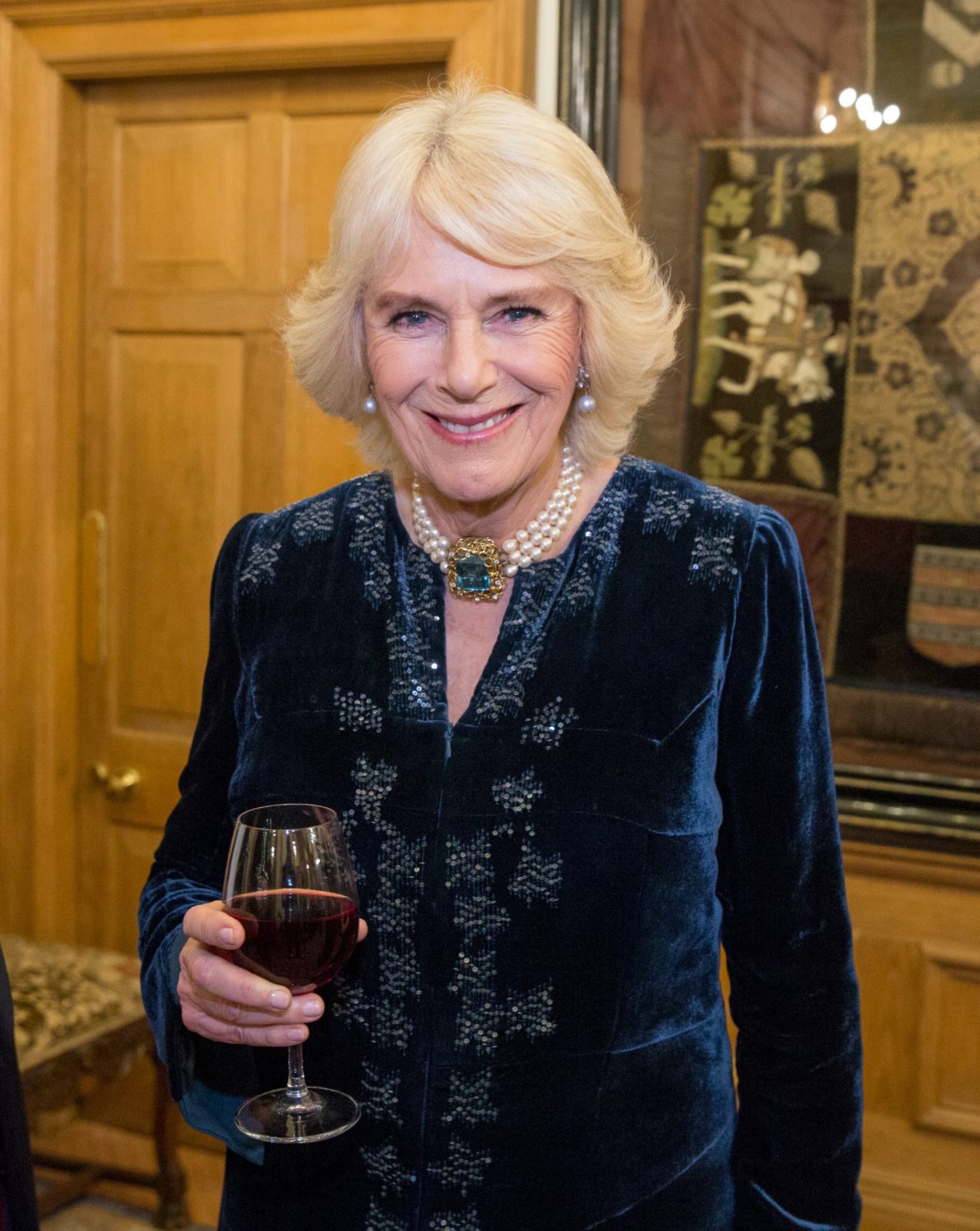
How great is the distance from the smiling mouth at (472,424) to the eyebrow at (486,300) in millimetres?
94

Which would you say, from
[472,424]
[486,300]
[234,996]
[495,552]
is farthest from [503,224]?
[234,996]

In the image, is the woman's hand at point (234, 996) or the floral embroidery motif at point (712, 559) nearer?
the woman's hand at point (234, 996)

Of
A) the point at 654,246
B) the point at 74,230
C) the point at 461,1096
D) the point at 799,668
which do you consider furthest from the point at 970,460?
the point at 74,230

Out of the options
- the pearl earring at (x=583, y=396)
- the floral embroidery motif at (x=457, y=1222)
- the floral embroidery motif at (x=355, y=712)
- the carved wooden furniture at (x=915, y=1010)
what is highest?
the pearl earring at (x=583, y=396)

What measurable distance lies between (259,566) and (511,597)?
270 mm

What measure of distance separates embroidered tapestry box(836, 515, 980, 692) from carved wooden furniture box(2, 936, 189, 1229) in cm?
165

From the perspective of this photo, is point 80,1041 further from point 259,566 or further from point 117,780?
point 259,566

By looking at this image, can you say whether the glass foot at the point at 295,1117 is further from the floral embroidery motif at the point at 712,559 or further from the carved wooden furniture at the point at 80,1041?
the carved wooden furniture at the point at 80,1041

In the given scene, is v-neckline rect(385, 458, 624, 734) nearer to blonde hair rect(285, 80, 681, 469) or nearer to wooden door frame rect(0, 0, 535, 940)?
blonde hair rect(285, 80, 681, 469)

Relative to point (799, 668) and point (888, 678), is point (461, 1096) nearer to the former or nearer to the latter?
point (799, 668)

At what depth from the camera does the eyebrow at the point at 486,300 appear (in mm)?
1168

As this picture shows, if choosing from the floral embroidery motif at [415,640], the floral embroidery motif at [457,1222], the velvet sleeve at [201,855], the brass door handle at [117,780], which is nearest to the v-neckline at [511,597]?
the floral embroidery motif at [415,640]

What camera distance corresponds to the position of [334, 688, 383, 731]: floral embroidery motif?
126 centimetres

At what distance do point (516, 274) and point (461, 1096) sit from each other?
0.73 m
